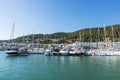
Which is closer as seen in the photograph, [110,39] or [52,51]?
[52,51]

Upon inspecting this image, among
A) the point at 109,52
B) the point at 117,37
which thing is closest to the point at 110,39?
the point at 117,37

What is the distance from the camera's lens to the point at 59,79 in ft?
85.3

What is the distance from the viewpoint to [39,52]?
294ft

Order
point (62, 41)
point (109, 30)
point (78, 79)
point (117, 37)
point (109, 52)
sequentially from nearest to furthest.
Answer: point (78, 79)
point (109, 52)
point (117, 37)
point (109, 30)
point (62, 41)

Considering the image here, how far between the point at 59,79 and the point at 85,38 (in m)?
104

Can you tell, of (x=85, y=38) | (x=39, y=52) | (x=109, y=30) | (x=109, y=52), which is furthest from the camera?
(x=85, y=38)

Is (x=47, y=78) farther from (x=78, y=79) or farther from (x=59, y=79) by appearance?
(x=78, y=79)

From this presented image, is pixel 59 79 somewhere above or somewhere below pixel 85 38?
below

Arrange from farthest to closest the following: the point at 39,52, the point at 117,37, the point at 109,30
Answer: the point at 109,30 → the point at 117,37 → the point at 39,52

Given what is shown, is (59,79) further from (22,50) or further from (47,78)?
(22,50)

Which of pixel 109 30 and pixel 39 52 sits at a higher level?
pixel 109 30

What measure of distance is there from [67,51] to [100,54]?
14.3m

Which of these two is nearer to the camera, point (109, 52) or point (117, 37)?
point (109, 52)

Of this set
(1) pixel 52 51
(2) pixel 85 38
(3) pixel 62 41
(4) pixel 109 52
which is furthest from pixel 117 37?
(3) pixel 62 41
